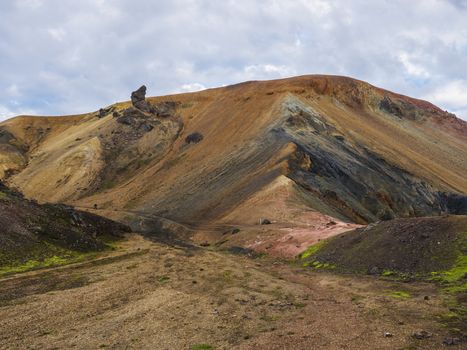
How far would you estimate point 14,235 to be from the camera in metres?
34.8

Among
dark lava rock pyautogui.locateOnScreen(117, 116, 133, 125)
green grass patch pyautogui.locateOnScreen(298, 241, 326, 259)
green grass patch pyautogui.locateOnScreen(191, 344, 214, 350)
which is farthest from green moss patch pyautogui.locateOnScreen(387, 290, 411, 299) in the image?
dark lava rock pyautogui.locateOnScreen(117, 116, 133, 125)

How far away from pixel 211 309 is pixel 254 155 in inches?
1883

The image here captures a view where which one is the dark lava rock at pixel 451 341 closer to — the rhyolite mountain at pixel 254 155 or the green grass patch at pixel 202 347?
the green grass patch at pixel 202 347

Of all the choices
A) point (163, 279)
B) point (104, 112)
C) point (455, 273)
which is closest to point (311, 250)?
point (163, 279)

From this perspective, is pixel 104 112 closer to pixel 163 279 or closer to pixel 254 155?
pixel 254 155

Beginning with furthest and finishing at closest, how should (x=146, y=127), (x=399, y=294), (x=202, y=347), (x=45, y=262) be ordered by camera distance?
(x=146, y=127) < (x=45, y=262) < (x=399, y=294) < (x=202, y=347)

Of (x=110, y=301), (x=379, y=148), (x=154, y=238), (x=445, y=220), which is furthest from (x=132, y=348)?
(x=379, y=148)

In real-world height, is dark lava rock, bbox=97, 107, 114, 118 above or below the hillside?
above

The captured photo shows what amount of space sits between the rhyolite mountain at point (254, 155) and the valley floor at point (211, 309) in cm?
2088

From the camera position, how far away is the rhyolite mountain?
189 feet

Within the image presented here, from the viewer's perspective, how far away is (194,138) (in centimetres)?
8850

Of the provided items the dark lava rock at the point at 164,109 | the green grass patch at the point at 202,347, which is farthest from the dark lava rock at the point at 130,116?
the green grass patch at the point at 202,347

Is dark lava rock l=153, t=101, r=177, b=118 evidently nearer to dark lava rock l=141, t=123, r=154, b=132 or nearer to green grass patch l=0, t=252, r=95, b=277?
dark lava rock l=141, t=123, r=154, b=132

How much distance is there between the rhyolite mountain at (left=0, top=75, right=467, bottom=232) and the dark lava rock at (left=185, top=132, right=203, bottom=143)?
0.28 m
